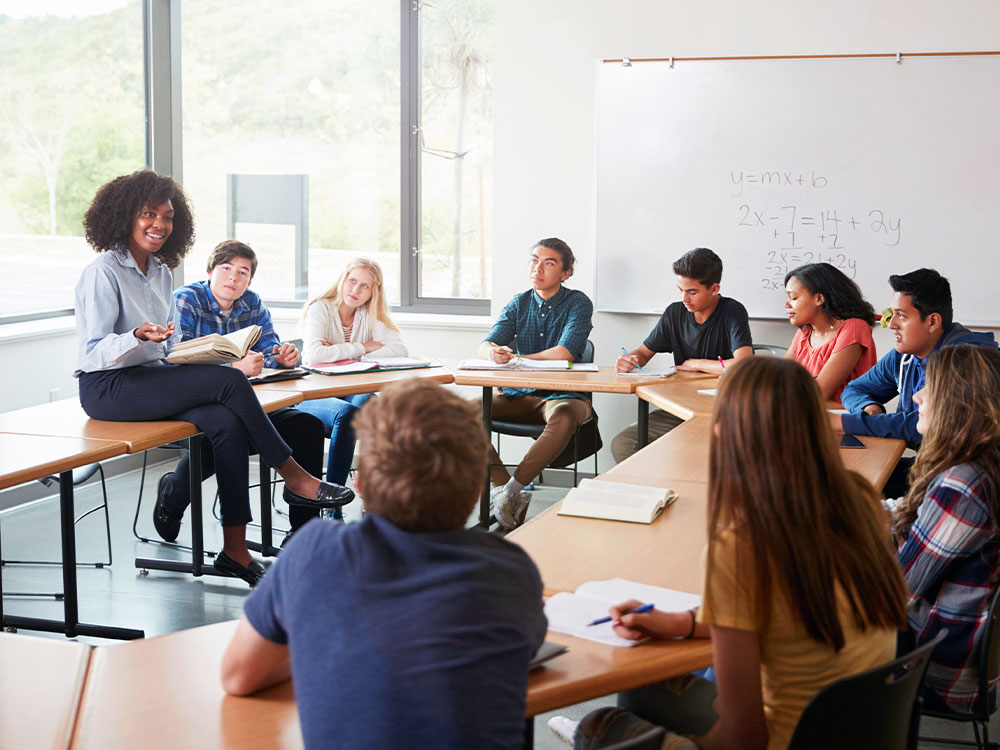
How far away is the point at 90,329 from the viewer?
3.35 meters

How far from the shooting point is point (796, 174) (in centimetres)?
486

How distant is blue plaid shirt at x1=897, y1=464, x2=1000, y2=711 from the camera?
80.4 inches

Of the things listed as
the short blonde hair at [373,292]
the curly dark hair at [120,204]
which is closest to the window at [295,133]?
the short blonde hair at [373,292]

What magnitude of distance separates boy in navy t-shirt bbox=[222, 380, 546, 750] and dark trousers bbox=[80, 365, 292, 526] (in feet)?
7.17

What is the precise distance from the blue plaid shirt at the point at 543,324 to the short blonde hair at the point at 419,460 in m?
3.45

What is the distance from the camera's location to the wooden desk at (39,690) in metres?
1.34

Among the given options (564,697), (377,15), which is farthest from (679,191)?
(564,697)

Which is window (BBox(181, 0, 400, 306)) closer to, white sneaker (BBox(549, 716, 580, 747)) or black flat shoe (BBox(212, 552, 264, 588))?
black flat shoe (BBox(212, 552, 264, 588))

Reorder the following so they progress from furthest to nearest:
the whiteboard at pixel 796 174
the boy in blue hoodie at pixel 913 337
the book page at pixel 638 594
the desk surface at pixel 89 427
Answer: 1. the whiteboard at pixel 796 174
2. the boy in blue hoodie at pixel 913 337
3. the desk surface at pixel 89 427
4. the book page at pixel 638 594

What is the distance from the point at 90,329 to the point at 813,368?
272cm

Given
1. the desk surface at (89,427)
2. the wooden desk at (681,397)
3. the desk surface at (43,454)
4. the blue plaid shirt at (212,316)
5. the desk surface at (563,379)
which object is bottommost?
the desk surface at (43,454)

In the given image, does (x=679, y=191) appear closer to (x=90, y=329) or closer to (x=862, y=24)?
(x=862, y=24)

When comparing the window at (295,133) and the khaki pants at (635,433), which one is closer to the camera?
the khaki pants at (635,433)

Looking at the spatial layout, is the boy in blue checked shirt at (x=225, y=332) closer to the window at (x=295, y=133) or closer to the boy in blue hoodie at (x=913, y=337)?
the window at (x=295, y=133)
